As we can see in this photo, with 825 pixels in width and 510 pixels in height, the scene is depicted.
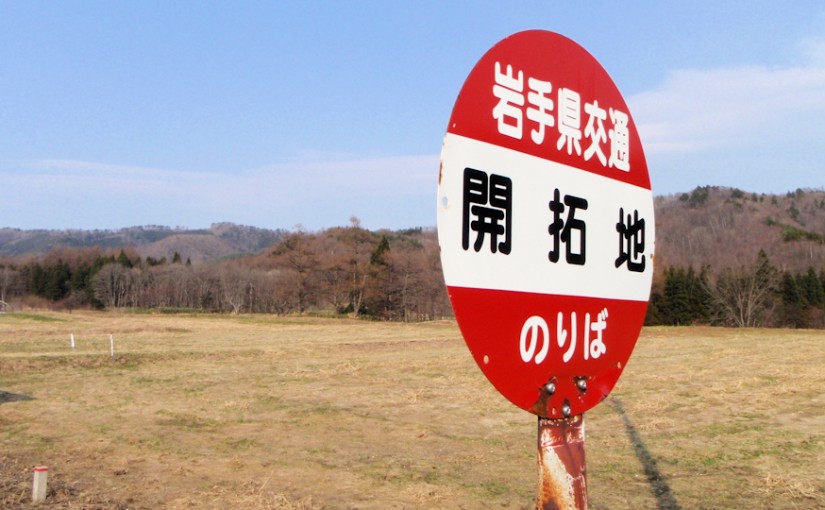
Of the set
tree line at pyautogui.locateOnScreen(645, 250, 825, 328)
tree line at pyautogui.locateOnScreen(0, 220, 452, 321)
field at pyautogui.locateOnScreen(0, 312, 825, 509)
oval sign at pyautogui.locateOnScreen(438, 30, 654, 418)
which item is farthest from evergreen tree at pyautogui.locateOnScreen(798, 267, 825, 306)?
oval sign at pyautogui.locateOnScreen(438, 30, 654, 418)

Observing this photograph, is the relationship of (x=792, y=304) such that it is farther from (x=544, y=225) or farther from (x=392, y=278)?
(x=544, y=225)

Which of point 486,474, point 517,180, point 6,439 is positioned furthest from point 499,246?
point 6,439

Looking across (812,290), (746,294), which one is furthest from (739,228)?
(746,294)

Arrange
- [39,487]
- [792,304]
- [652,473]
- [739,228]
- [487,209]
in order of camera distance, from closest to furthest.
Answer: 1. [487,209]
2. [39,487]
3. [652,473]
4. [792,304]
5. [739,228]

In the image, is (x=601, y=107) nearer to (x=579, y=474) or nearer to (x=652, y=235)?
(x=652, y=235)

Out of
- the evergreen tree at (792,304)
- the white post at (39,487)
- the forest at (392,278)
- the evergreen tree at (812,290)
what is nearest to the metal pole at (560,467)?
the white post at (39,487)

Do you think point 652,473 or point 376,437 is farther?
point 376,437

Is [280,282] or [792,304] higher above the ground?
[280,282]

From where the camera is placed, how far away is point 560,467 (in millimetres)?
1458

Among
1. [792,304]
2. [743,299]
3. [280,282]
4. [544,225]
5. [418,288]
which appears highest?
[544,225]

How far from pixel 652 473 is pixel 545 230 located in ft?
29.2

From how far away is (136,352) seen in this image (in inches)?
1042

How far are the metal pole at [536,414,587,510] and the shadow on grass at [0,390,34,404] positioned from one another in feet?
57.5

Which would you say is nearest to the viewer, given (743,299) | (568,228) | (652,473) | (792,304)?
(568,228)
